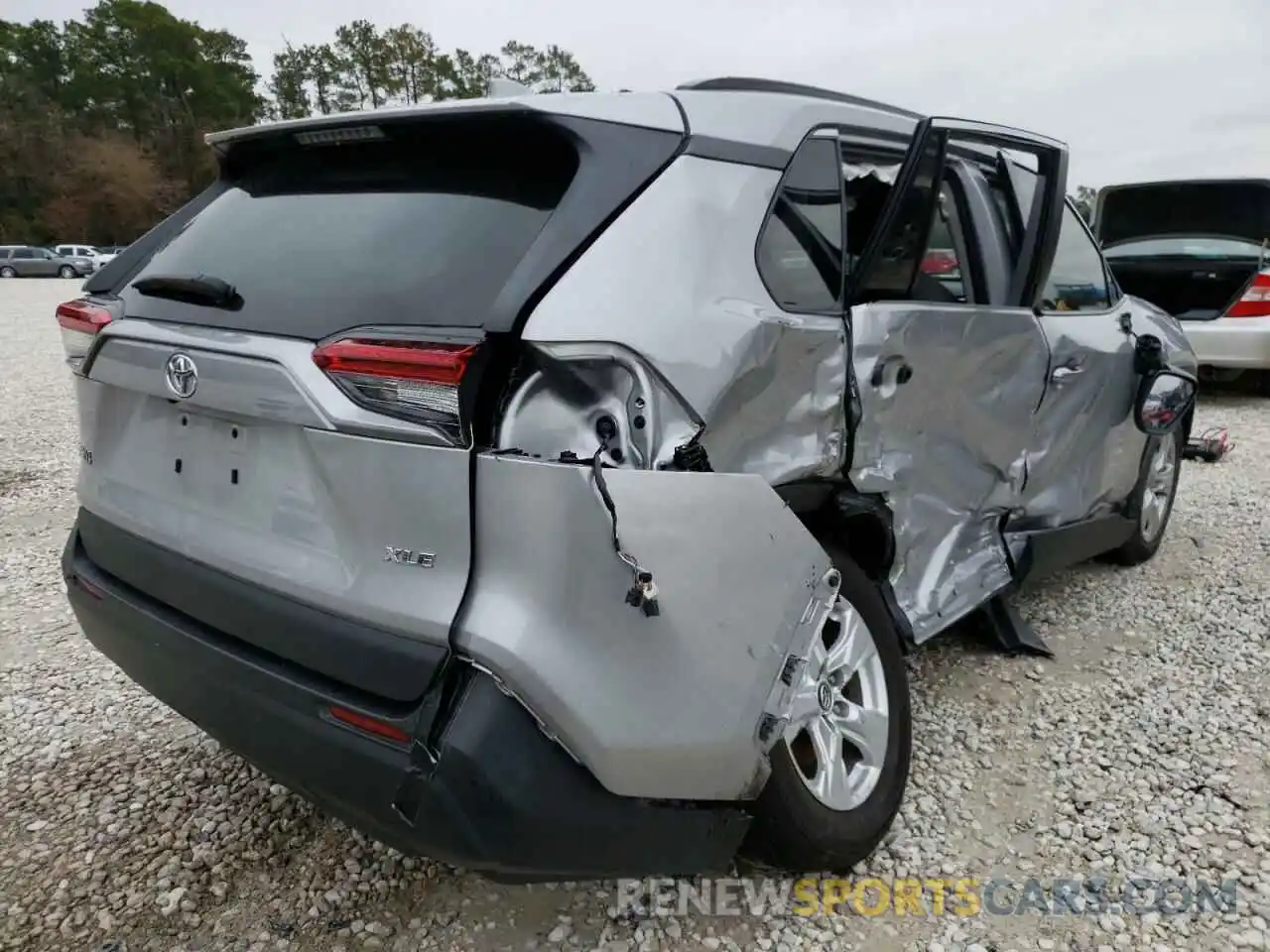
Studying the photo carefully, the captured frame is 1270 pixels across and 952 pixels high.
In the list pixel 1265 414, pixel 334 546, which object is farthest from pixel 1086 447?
pixel 1265 414

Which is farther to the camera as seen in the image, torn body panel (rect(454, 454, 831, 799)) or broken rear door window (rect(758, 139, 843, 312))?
broken rear door window (rect(758, 139, 843, 312))

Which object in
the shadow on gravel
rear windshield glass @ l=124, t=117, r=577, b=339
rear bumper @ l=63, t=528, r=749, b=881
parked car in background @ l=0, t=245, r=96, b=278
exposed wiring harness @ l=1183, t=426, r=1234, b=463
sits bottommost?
parked car in background @ l=0, t=245, r=96, b=278

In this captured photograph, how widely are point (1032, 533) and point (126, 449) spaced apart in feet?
9.58

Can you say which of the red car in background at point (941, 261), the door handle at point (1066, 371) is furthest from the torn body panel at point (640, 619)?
the door handle at point (1066, 371)

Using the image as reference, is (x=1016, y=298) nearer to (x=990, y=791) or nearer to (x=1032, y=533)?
(x=1032, y=533)

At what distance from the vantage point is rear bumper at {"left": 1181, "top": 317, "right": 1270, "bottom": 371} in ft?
25.1

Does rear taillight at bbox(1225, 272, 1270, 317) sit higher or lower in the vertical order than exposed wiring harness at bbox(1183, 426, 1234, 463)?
higher

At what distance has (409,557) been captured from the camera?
5.15 ft

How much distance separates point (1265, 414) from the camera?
7.75 m

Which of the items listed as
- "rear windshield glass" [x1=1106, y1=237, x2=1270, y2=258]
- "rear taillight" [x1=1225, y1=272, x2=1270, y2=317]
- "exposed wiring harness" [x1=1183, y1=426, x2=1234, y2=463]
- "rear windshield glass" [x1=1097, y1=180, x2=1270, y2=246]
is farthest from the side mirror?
"rear windshield glass" [x1=1097, y1=180, x2=1270, y2=246]

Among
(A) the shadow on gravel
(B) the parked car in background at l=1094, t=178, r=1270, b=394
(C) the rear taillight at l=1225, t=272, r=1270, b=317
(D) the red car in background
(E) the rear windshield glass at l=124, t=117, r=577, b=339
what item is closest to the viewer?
(E) the rear windshield glass at l=124, t=117, r=577, b=339

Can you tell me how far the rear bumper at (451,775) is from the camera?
1499mm

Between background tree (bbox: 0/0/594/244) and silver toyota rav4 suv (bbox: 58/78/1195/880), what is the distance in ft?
199

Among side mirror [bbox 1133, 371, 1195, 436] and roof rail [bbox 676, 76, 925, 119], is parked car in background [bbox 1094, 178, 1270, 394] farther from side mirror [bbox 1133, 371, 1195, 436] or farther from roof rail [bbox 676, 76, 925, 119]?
roof rail [bbox 676, 76, 925, 119]
